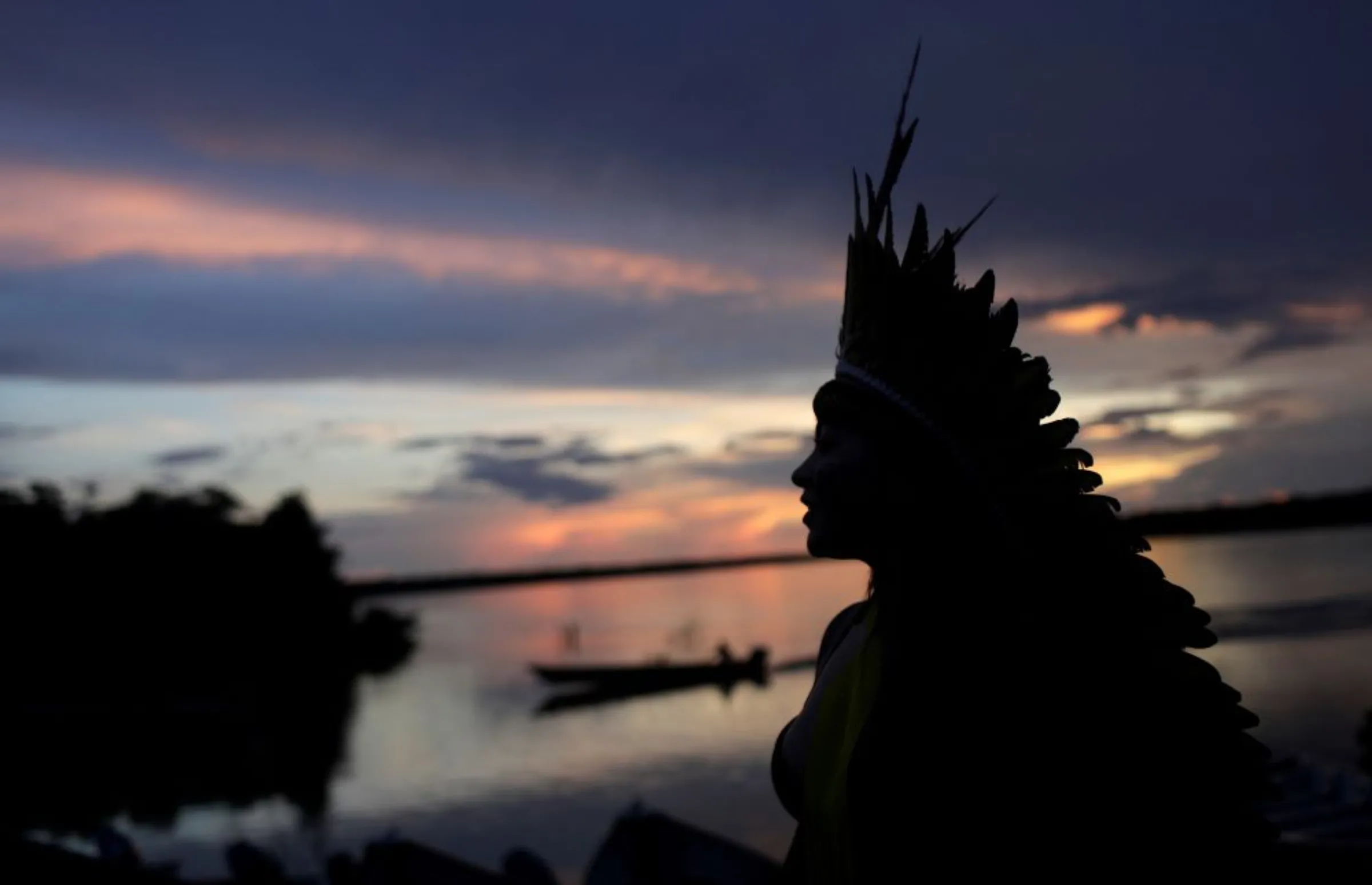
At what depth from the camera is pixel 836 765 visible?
73.4 inches

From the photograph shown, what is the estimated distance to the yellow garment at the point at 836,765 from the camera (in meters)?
1.81

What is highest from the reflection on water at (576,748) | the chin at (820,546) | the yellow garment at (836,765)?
Result: the chin at (820,546)

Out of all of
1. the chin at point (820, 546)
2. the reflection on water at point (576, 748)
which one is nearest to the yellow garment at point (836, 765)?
the chin at point (820, 546)

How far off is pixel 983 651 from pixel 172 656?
54166mm

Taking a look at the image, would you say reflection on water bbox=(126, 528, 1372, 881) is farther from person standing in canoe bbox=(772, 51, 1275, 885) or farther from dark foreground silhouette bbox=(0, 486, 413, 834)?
person standing in canoe bbox=(772, 51, 1275, 885)

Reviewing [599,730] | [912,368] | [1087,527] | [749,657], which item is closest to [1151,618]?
[1087,527]

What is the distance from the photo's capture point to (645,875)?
892 cm

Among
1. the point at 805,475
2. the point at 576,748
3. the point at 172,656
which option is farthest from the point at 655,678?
the point at 805,475

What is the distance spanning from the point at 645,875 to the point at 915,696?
7.57m

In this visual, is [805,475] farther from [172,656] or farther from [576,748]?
[172,656]

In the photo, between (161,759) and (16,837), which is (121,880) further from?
(161,759)

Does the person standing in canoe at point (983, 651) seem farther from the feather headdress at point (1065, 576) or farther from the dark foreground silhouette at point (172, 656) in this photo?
the dark foreground silhouette at point (172, 656)

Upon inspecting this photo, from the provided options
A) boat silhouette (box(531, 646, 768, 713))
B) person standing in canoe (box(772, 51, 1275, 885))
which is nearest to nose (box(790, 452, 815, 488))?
A: person standing in canoe (box(772, 51, 1275, 885))

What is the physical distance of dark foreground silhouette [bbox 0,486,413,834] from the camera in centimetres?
3058
